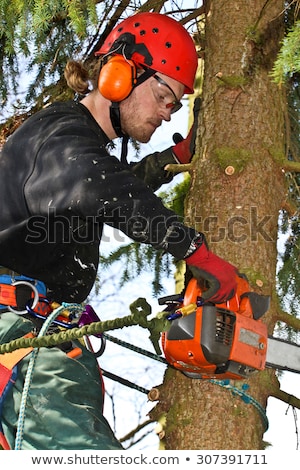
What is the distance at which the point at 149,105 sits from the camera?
313cm

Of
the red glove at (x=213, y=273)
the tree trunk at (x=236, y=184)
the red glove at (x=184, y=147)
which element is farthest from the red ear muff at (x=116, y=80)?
the red glove at (x=213, y=273)

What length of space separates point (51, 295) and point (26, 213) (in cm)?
42

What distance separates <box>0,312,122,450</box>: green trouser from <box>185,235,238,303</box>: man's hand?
→ 58cm

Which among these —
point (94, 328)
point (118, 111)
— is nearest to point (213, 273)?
point (94, 328)

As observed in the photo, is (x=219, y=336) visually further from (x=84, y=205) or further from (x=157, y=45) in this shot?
(x=157, y=45)

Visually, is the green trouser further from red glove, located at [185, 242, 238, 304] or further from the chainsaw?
red glove, located at [185, 242, 238, 304]

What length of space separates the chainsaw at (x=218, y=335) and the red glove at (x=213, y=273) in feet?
0.21

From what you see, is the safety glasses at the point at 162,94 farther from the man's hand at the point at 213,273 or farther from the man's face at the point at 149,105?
the man's hand at the point at 213,273

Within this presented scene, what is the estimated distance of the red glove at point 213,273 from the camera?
2.50m

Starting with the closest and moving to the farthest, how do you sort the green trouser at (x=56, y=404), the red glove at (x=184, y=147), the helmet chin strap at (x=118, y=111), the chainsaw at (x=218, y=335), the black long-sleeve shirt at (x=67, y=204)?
1. the green trouser at (x=56, y=404)
2. the black long-sleeve shirt at (x=67, y=204)
3. the chainsaw at (x=218, y=335)
4. the helmet chin strap at (x=118, y=111)
5. the red glove at (x=184, y=147)

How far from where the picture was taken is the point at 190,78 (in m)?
3.30

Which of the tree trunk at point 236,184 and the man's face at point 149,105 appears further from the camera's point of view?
the man's face at point 149,105

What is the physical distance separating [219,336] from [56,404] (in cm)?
66

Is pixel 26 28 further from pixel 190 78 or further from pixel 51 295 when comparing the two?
pixel 51 295
